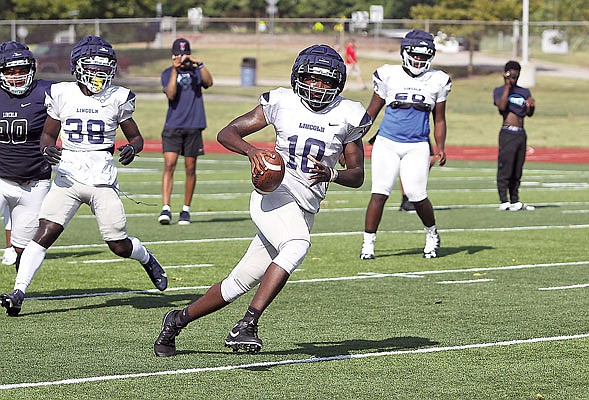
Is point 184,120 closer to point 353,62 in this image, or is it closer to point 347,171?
point 347,171

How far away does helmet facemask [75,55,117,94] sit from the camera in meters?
8.03

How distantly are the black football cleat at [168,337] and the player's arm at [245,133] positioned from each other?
3.33ft

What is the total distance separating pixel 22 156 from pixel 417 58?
3.87 meters

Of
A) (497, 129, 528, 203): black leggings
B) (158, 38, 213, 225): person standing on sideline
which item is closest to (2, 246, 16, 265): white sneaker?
(158, 38, 213, 225): person standing on sideline

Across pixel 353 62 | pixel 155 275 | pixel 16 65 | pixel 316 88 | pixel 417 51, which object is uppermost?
pixel 316 88

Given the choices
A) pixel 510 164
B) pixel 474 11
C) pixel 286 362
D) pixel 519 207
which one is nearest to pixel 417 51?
pixel 286 362

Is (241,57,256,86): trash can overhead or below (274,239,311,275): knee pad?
below

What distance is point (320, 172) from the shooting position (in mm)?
6250

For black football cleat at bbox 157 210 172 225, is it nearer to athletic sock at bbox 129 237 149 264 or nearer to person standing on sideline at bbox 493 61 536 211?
person standing on sideline at bbox 493 61 536 211

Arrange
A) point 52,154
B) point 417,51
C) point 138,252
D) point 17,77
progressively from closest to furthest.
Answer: point 52,154 < point 138,252 < point 17,77 < point 417,51

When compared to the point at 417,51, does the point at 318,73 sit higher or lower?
higher

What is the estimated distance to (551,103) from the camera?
33125 millimetres

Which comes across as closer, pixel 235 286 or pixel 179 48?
pixel 235 286

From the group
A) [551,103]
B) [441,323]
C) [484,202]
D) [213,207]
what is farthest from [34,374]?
[551,103]
